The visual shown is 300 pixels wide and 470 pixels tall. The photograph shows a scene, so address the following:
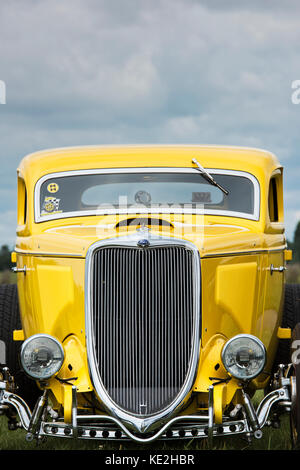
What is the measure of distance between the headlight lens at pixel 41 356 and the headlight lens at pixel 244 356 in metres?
1.27

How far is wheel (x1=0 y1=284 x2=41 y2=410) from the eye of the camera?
7602mm

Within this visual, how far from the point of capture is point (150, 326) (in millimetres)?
5777

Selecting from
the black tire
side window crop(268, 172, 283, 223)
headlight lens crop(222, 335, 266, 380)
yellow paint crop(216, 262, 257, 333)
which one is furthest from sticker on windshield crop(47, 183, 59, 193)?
the black tire

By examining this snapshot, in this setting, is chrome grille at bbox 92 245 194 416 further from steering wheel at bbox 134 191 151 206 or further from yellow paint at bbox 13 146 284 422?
steering wheel at bbox 134 191 151 206

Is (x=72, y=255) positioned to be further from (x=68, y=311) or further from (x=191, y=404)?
(x=191, y=404)

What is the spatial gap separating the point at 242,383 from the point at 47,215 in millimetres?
2443

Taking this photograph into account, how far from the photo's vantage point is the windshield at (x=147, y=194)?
6.96m

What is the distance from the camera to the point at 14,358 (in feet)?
25.0

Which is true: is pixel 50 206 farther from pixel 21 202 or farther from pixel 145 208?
pixel 145 208

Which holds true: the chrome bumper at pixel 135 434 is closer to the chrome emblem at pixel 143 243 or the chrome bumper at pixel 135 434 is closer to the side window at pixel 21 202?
the chrome emblem at pixel 143 243

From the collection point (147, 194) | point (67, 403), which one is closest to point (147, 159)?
point (147, 194)

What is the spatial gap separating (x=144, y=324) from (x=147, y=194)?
1693 mm

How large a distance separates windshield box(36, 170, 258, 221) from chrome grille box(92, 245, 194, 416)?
1110 millimetres

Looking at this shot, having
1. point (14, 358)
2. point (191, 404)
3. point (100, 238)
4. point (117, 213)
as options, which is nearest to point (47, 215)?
point (117, 213)
